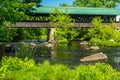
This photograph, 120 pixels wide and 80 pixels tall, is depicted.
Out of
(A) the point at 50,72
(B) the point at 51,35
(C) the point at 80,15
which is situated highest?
(A) the point at 50,72

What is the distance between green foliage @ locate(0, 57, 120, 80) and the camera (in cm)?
2058

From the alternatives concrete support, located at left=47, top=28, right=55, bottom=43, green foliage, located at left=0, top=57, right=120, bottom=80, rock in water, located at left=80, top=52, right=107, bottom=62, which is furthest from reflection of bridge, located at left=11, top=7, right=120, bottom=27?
green foliage, located at left=0, top=57, right=120, bottom=80

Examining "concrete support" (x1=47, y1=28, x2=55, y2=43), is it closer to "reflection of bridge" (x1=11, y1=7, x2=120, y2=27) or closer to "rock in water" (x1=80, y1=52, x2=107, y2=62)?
"reflection of bridge" (x1=11, y1=7, x2=120, y2=27)

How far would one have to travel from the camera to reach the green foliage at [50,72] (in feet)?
67.5

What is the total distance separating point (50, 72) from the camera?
2233 centimetres

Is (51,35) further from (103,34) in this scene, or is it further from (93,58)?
(93,58)

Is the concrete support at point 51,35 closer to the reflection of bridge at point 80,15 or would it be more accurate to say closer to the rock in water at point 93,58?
the reflection of bridge at point 80,15

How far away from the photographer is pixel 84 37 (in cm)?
7381

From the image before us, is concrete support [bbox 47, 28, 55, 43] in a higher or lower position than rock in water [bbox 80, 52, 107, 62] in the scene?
lower

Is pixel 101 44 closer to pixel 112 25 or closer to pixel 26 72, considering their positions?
pixel 112 25

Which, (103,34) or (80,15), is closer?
(103,34)

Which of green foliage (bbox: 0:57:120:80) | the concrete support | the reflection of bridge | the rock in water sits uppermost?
green foliage (bbox: 0:57:120:80)

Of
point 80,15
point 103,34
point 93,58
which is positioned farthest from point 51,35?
point 93,58

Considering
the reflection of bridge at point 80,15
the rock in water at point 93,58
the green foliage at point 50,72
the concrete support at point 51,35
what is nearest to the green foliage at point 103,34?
the reflection of bridge at point 80,15
